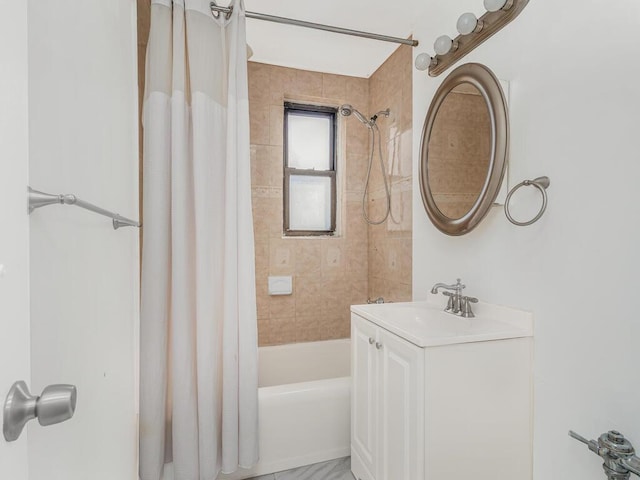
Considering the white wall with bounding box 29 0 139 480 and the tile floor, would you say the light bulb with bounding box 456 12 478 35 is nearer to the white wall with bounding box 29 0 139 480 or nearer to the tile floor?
the white wall with bounding box 29 0 139 480

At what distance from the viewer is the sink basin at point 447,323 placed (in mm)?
1067

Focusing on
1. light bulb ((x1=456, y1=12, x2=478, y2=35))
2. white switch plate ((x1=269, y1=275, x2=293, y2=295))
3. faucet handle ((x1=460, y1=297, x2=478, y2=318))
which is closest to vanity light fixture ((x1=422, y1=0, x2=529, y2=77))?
light bulb ((x1=456, y1=12, x2=478, y2=35))

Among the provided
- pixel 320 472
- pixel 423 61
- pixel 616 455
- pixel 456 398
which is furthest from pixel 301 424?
pixel 423 61

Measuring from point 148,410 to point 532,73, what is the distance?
1.96 m

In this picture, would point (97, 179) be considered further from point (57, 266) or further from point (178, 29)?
point (178, 29)

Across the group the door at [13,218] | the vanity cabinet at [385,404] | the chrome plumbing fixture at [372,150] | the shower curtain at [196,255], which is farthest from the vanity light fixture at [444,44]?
the door at [13,218]

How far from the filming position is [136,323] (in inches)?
54.3

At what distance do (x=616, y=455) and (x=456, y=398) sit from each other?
38 cm

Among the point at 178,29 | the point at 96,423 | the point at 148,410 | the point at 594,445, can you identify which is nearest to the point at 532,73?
the point at 594,445

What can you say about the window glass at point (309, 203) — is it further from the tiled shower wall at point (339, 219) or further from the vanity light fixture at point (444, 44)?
the vanity light fixture at point (444, 44)

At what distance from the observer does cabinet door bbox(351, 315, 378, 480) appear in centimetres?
135

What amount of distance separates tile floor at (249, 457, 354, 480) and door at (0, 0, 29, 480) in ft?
4.69

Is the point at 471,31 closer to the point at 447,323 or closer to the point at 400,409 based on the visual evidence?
the point at 447,323

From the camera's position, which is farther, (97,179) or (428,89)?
(428,89)
